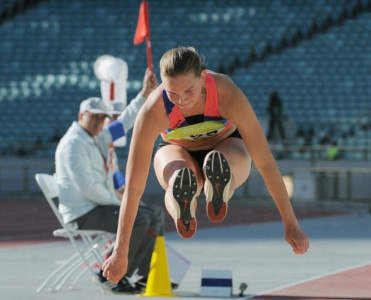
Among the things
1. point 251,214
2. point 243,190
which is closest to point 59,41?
point 243,190

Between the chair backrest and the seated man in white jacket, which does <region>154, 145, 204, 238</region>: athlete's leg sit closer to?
the seated man in white jacket

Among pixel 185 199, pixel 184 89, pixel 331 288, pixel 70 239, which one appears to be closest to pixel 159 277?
pixel 70 239

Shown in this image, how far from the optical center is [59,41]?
32.0 m

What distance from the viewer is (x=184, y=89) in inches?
243

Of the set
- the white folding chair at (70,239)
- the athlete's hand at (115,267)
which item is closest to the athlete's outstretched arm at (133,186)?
the athlete's hand at (115,267)

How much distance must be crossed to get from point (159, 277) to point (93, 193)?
0.95 m

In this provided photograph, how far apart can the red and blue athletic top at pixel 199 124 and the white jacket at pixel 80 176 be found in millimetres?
2661

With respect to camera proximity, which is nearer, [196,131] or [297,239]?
[297,239]

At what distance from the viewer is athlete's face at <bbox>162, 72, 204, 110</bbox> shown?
614 centimetres

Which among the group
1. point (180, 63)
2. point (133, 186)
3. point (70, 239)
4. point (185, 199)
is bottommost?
point (70, 239)

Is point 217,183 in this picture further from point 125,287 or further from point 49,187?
point 49,187

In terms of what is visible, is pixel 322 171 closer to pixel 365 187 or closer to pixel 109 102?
pixel 365 187

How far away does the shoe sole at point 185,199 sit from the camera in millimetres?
6402

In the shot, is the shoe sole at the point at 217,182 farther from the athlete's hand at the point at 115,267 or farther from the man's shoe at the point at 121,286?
the man's shoe at the point at 121,286
